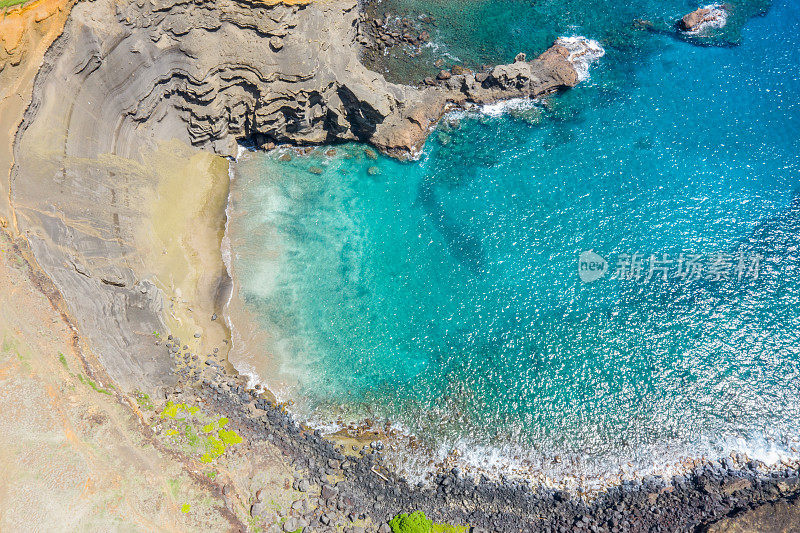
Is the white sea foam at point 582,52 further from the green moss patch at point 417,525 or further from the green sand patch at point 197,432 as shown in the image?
the green sand patch at point 197,432

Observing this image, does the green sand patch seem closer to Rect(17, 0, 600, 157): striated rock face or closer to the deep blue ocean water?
the deep blue ocean water

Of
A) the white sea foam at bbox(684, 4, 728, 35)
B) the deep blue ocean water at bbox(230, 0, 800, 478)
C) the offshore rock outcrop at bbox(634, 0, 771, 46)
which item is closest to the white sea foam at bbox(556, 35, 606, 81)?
the deep blue ocean water at bbox(230, 0, 800, 478)

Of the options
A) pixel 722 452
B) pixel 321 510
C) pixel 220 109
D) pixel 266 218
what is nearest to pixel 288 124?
pixel 220 109

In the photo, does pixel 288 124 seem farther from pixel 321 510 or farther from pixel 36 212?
pixel 321 510

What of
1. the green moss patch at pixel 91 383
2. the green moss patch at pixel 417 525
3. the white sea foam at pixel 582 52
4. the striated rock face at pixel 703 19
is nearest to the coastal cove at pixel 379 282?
the green moss patch at pixel 91 383

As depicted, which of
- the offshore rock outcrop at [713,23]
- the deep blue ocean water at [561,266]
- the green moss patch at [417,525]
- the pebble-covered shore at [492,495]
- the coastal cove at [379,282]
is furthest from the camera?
the offshore rock outcrop at [713,23]

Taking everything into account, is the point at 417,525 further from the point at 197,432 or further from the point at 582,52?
the point at 582,52

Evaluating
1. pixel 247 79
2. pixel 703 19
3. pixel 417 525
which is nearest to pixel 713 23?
pixel 703 19
